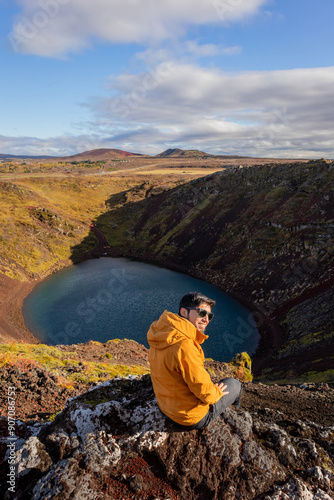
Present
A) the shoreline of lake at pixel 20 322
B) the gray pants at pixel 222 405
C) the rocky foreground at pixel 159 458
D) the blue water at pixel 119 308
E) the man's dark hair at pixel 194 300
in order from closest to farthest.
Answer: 1. the rocky foreground at pixel 159 458
2. the man's dark hair at pixel 194 300
3. the gray pants at pixel 222 405
4. the shoreline of lake at pixel 20 322
5. the blue water at pixel 119 308

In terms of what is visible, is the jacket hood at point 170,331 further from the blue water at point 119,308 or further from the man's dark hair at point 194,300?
the blue water at point 119,308

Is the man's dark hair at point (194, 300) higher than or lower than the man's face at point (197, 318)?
higher

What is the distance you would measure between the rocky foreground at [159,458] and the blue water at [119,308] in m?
26.0

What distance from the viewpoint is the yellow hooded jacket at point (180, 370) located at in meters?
4.51

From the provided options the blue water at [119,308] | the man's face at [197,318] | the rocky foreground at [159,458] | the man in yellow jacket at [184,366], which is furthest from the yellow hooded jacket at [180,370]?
the blue water at [119,308]

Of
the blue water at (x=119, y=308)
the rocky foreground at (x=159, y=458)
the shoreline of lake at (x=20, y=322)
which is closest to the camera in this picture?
the rocky foreground at (x=159, y=458)

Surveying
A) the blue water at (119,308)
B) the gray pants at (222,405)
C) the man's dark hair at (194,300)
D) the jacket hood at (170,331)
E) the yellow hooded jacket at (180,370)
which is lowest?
the blue water at (119,308)

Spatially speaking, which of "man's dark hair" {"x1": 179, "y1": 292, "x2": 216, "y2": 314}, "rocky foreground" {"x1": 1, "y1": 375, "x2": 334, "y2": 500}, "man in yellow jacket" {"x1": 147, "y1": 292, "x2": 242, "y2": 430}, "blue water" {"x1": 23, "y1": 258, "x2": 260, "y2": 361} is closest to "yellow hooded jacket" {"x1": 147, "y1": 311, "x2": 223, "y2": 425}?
"man in yellow jacket" {"x1": 147, "y1": 292, "x2": 242, "y2": 430}

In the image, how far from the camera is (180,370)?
452 cm

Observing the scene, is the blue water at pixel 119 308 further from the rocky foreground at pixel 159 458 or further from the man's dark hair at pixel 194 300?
the man's dark hair at pixel 194 300

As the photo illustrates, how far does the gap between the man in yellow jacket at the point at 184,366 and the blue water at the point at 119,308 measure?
27167 millimetres

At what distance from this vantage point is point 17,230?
65.3 metres

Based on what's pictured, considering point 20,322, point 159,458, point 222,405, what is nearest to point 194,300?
point 222,405

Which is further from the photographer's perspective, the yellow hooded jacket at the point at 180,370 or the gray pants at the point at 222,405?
the gray pants at the point at 222,405
